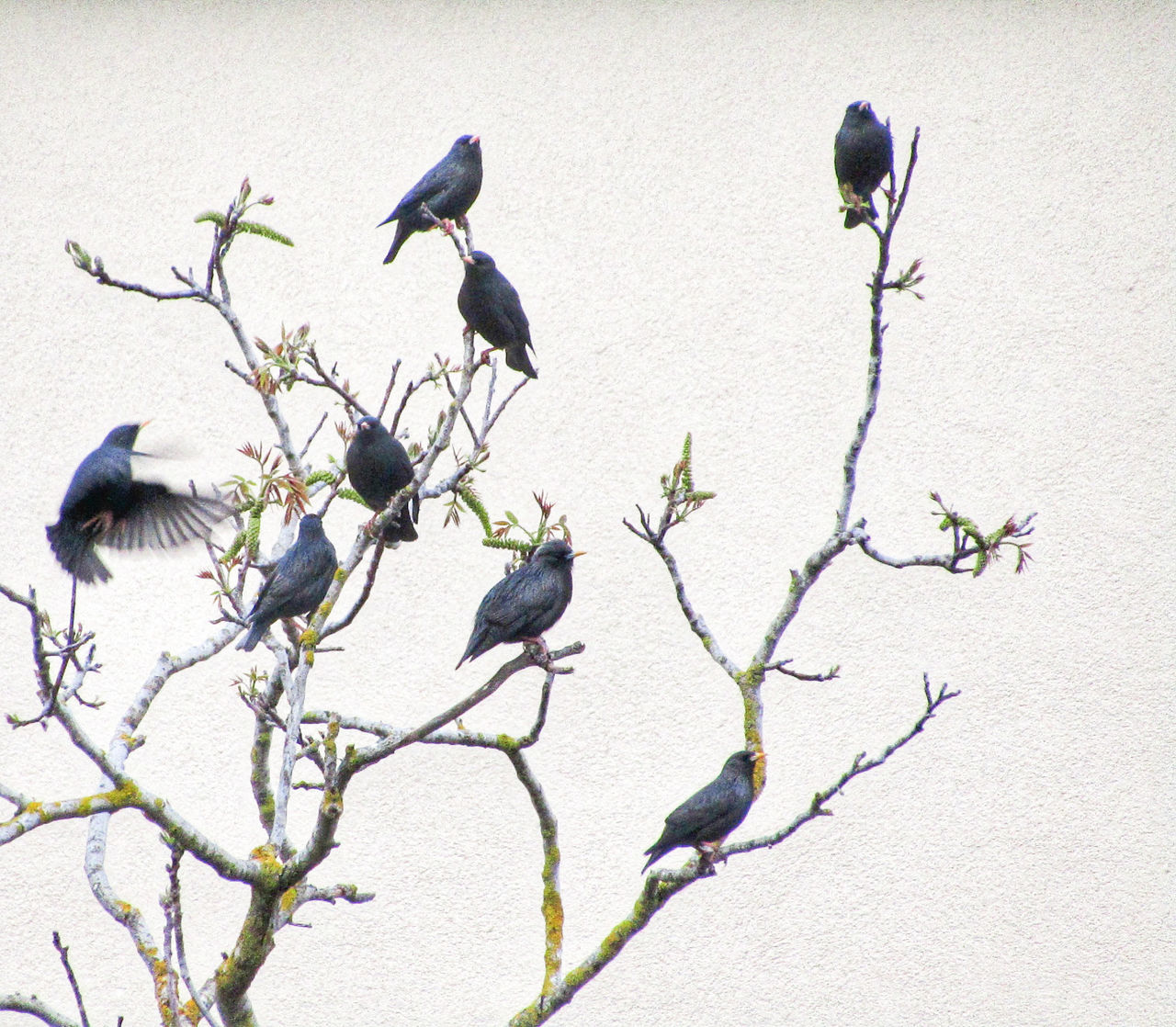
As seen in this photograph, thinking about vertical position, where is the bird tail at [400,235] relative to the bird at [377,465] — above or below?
above

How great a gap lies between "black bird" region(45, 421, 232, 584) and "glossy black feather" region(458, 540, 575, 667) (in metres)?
0.62

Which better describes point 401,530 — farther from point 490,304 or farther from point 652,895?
point 652,895

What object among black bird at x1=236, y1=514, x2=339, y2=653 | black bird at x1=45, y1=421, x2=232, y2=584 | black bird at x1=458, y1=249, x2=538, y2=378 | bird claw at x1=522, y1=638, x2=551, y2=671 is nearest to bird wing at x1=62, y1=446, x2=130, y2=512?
black bird at x1=45, y1=421, x2=232, y2=584

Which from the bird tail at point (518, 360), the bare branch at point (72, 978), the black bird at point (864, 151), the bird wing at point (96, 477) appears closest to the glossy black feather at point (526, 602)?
the bird tail at point (518, 360)

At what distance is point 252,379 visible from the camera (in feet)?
7.88

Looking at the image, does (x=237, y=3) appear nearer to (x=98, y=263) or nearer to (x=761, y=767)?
(x=98, y=263)

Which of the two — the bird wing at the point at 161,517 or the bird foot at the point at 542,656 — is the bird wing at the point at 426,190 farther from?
the bird foot at the point at 542,656

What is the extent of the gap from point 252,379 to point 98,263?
13.4 inches

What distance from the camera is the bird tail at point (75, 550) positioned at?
8.85 feet

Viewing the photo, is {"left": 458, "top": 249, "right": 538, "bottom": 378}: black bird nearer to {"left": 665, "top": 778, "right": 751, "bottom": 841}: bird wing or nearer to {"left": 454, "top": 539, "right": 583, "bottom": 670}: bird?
{"left": 454, "top": 539, "right": 583, "bottom": 670}: bird

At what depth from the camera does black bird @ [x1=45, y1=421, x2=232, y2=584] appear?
8.84 feet

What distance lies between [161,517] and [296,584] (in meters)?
0.39

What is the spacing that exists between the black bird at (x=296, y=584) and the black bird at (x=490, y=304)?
0.61 m

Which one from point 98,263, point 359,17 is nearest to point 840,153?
point 98,263
